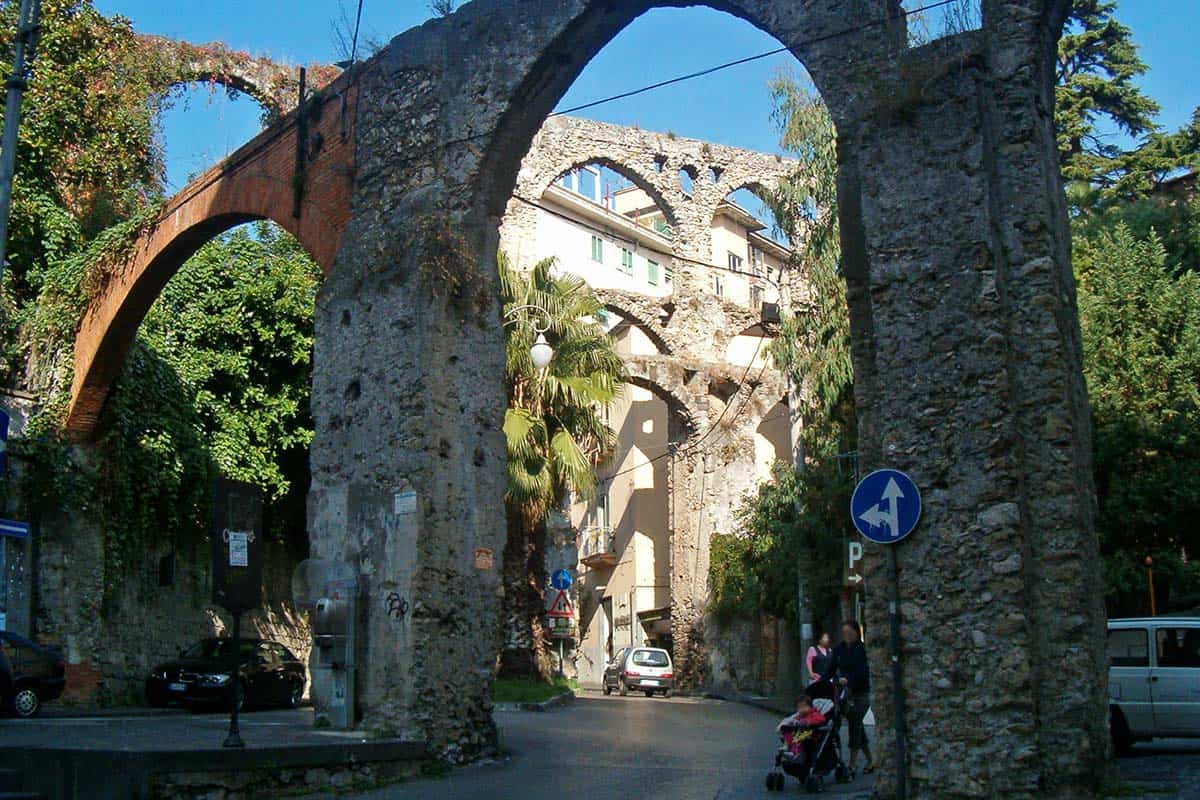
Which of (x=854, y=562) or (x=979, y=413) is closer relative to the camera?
(x=979, y=413)

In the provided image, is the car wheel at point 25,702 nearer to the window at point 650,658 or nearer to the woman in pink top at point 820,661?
the woman in pink top at point 820,661

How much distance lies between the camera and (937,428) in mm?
9391

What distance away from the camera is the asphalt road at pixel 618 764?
10.7 meters

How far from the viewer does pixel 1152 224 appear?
26281 millimetres

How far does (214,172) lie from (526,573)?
10.2m

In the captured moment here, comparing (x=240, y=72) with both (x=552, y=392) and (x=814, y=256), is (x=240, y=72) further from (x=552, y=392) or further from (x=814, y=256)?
(x=814, y=256)

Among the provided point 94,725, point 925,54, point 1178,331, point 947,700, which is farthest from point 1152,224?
point 94,725

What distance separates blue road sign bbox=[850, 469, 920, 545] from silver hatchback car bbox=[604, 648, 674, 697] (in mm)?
25137

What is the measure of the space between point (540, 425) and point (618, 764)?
1199 cm

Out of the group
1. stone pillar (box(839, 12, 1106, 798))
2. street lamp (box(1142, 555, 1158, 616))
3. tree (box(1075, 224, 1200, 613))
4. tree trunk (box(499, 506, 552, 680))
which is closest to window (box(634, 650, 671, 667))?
tree trunk (box(499, 506, 552, 680))

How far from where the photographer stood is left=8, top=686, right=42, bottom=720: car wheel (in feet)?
54.4

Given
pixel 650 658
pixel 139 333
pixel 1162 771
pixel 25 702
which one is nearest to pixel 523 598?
pixel 139 333

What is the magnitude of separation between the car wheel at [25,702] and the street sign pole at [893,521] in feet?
39.8

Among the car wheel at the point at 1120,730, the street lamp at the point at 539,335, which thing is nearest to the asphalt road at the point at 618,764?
the car wheel at the point at 1120,730
